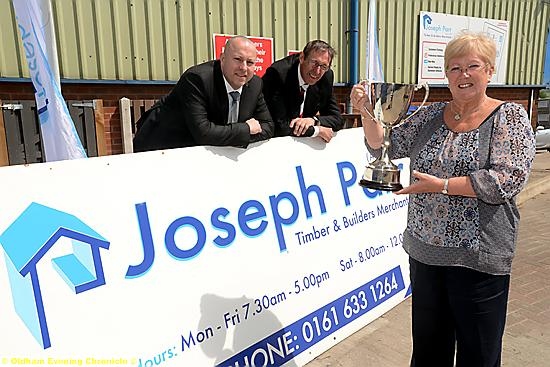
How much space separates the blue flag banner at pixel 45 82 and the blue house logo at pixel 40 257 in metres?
1.56

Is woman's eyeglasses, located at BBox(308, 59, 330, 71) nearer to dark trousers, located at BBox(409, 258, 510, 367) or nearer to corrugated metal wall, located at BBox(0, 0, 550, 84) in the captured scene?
dark trousers, located at BBox(409, 258, 510, 367)

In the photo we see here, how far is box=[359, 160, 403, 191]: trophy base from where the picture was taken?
197 cm

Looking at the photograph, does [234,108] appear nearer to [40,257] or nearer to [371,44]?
[40,257]

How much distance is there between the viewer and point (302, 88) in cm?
341

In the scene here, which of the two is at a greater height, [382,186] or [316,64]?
[316,64]

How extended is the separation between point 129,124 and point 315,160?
4365 mm

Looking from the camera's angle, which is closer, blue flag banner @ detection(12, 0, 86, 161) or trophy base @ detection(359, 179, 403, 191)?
trophy base @ detection(359, 179, 403, 191)

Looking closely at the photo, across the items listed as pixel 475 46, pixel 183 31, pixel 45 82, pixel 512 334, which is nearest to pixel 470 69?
pixel 475 46

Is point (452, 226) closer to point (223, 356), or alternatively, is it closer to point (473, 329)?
point (473, 329)

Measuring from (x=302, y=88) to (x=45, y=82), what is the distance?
6.21 ft

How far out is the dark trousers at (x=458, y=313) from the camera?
6.13 ft

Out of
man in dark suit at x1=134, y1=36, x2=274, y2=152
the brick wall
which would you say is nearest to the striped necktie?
man in dark suit at x1=134, y1=36, x2=274, y2=152

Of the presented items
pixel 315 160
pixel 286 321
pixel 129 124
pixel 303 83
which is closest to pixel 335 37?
pixel 129 124

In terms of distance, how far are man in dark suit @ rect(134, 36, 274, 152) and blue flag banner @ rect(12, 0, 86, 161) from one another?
0.65m
